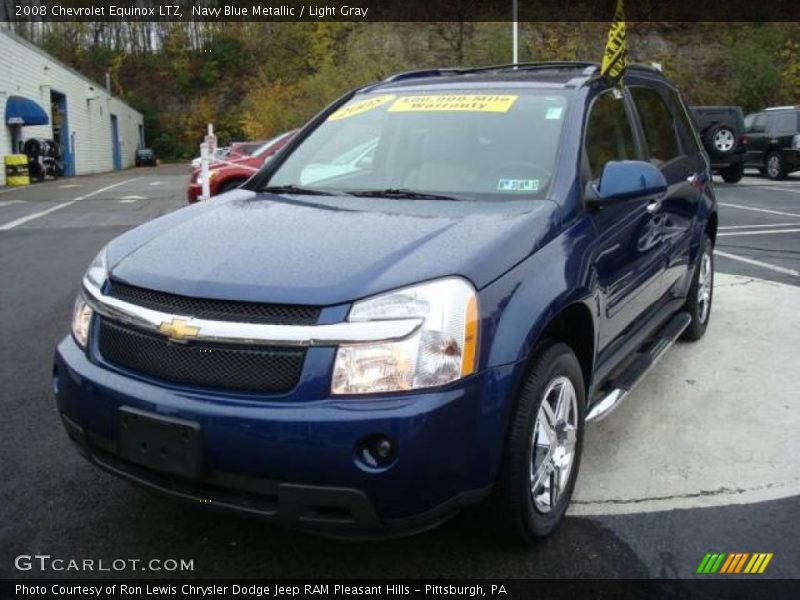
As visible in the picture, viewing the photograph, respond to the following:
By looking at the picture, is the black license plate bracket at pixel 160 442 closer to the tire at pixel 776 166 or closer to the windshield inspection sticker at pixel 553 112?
the windshield inspection sticker at pixel 553 112

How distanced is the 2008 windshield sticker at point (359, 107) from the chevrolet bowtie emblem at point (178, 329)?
2.03m

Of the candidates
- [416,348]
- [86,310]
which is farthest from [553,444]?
[86,310]

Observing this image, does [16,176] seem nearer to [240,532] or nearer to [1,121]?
[1,121]

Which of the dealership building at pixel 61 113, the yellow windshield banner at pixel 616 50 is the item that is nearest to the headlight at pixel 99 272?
the yellow windshield banner at pixel 616 50

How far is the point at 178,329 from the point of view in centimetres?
249

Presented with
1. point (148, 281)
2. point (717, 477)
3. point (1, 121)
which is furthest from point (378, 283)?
point (1, 121)

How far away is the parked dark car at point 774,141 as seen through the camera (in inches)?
798

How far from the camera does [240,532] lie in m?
2.97

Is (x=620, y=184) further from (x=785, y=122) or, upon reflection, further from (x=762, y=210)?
(x=785, y=122)

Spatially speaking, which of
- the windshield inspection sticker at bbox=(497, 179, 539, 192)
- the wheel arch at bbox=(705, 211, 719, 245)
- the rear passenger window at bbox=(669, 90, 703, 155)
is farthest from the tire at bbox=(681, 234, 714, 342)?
the windshield inspection sticker at bbox=(497, 179, 539, 192)

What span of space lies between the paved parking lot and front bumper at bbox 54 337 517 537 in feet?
0.94


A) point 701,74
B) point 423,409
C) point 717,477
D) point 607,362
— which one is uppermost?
point 701,74

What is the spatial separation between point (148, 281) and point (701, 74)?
177 ft

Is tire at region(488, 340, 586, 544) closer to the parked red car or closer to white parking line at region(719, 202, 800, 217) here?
the parked red car
